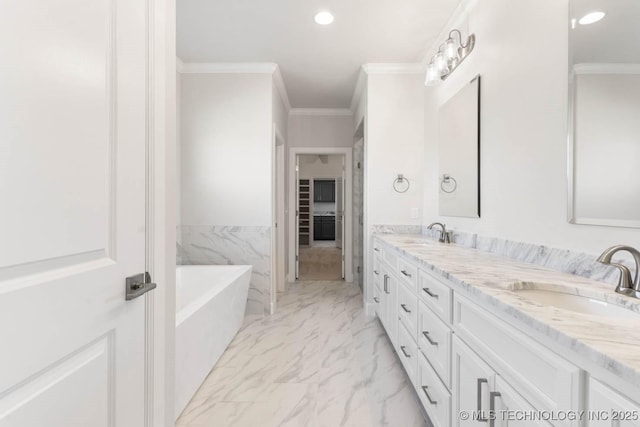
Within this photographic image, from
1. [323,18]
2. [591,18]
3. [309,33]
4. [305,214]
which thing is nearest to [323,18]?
[323,18]

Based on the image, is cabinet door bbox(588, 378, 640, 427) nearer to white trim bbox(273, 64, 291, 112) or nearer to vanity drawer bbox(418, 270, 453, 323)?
vanity drawer bbox(418, 270, 453, 323)

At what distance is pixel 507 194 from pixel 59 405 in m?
2.07

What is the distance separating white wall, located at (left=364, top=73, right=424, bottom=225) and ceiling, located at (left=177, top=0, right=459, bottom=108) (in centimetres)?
27

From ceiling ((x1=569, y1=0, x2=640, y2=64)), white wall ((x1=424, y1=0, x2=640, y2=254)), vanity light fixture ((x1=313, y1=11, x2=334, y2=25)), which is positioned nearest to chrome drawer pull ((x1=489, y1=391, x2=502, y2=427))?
white wall ((x1=424, y1=0, x2=640, y2=254))

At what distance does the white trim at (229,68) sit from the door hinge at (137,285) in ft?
9.26

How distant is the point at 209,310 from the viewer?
6.68 ft

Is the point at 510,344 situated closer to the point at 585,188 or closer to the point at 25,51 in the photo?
the point at 585,188

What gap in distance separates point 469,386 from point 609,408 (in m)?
0.58

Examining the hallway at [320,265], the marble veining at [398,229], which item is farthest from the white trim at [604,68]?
the hallway at [320,265]

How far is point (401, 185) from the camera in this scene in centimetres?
318

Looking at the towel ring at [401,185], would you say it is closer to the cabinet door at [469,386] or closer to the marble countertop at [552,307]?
the marble countertop at [552,307]

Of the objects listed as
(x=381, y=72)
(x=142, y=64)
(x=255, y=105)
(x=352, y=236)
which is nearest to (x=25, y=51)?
(x=142, y=64)

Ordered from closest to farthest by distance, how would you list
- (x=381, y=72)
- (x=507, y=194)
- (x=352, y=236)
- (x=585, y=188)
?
(x=585, y=188) → (x=507, y=194) → (x=381, y=72) → (x=352, y=236)

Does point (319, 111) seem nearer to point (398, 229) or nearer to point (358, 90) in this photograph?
point (358, 90)
